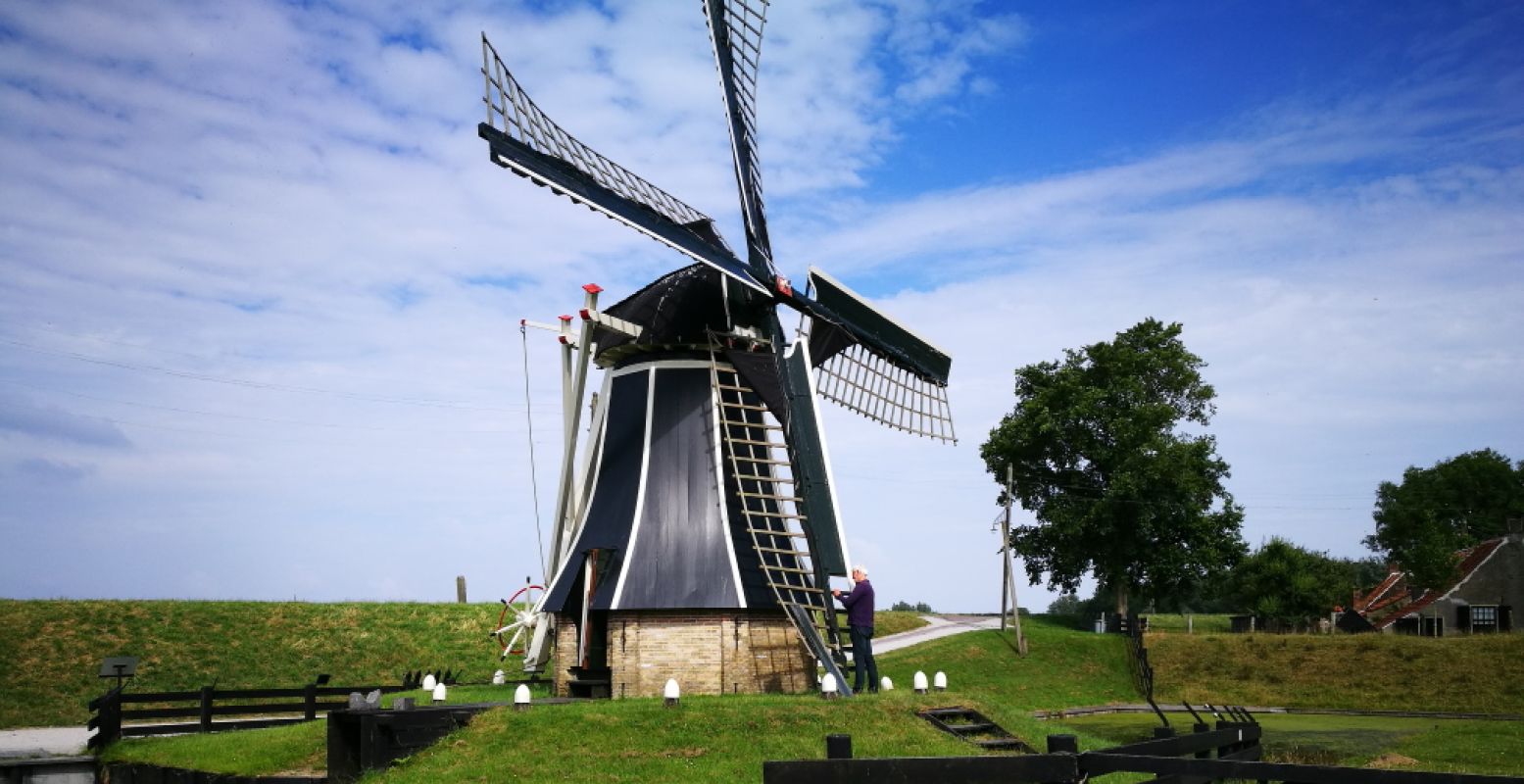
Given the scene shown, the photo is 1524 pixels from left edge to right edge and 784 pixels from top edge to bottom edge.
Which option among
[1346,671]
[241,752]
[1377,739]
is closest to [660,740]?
[241,752]

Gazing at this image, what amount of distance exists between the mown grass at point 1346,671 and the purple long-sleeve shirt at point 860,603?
794 inches

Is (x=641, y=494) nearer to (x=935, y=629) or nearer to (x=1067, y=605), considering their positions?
(x=935, y=629)

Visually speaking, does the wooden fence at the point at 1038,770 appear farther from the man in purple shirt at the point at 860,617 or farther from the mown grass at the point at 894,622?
the mown grass at the point at 894,622

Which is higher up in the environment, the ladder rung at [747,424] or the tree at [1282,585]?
the ladder rung at [747,424]

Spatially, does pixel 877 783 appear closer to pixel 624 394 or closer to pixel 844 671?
pixel 844 671

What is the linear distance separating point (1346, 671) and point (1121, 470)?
34.4 feet

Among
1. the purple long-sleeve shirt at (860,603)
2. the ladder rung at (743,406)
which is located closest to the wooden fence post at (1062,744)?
the purple long-sleeve shirt at (860,603)

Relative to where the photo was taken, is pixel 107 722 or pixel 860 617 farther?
pixel 107 722

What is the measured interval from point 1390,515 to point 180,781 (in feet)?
210

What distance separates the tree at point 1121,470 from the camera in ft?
143

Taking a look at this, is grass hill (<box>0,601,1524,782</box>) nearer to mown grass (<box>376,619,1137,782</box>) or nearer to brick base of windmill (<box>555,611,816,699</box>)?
mown grass (<box>376,619,1137,782</box>)

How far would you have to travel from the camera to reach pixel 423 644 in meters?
35.0

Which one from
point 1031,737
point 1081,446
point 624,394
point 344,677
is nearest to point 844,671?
point 1031,737

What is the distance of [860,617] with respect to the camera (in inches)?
751
